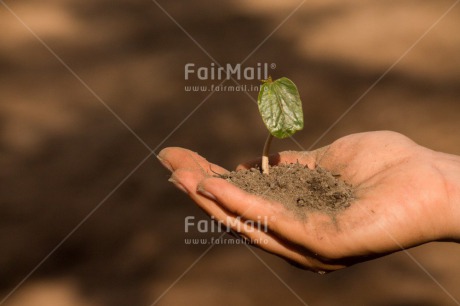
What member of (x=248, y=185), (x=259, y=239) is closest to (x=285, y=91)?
(x=248, y=185)

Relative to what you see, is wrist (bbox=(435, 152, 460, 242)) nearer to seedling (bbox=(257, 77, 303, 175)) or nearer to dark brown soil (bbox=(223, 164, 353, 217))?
dark brown soil (bbox=(223, 164, 353, 217))

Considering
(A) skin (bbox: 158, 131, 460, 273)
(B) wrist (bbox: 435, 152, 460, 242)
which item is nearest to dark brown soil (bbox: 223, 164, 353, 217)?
(A) skin (bbox: 158, 131, 460, 273)

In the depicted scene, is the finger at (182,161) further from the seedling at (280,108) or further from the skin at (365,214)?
the seedling at (280,108)

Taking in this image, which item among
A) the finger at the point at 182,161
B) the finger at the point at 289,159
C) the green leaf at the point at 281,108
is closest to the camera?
the green leaf at the point at 281,108

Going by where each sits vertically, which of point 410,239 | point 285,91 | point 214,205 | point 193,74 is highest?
point 193,74

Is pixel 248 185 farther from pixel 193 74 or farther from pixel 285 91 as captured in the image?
pixel 193 74

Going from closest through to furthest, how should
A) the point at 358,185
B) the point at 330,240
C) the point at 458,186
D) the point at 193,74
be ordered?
the point at 330,240, the point at 458,186, the point at 358,185, the point at 193,74

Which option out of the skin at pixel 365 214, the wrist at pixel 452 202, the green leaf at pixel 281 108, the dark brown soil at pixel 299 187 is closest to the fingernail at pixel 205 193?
the skin at pixel 365 214
